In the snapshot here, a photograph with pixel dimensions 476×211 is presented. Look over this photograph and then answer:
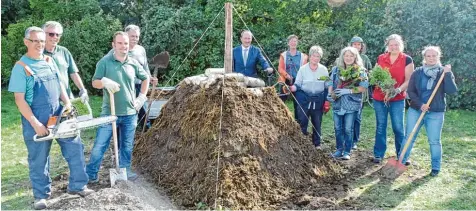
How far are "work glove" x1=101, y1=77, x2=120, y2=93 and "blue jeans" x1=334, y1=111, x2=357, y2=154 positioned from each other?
10.3 ft

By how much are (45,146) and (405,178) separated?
14.2 ft

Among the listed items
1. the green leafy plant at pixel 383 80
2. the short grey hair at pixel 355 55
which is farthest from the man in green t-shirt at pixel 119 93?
the green leafy plant at pixel 383 80

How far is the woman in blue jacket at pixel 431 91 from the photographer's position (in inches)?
233

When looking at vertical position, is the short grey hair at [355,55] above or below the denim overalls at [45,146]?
above

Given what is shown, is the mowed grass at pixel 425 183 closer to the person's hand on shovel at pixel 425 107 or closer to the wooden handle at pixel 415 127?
the wooden handle at pixel 415 127

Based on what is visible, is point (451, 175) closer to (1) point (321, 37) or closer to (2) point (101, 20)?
(1) point (321, 37)

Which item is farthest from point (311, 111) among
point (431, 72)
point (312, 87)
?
point (431, 72)

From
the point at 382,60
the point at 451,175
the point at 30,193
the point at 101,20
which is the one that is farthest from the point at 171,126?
the point at 101,20

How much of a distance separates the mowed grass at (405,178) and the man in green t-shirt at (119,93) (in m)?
0.92

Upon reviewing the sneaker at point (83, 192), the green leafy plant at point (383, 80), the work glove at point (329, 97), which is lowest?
the sneaker at point (83, 192)

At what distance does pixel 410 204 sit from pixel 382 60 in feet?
6.93

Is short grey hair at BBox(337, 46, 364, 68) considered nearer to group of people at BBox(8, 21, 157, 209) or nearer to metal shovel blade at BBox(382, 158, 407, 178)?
metal shovel blade at BBox(382, 158, 407, 178)

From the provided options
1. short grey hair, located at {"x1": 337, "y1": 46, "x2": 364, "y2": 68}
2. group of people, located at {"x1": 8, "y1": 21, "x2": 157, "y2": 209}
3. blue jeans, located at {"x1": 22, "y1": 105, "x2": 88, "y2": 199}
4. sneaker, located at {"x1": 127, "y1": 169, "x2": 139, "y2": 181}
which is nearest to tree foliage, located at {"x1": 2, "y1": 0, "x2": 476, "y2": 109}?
short grey hair, located at {"x1": 337, "y1": 46, "x2": 364, "y2": 68}

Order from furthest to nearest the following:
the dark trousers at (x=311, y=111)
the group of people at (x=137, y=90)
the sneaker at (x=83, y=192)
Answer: the dark trousers at (x=311, y=111) < the sneaker at (x=83, y=192) < the group of people at (x=137, y=90)
